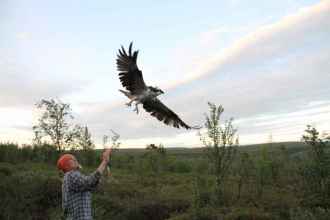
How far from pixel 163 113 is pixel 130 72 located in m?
1.01

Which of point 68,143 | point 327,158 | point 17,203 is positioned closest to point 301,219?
point 327,158

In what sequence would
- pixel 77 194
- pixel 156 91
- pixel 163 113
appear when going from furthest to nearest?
pixel 163 113
pixel 156 91
pixel 77 194

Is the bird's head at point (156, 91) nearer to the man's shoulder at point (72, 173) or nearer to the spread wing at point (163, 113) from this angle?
the spread wing at point (163, 113)

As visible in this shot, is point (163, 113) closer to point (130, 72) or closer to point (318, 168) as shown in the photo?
point (130, 72)

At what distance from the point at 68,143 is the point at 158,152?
3753 mm

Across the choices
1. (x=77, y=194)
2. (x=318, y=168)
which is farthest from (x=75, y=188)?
(x=318, y=168)

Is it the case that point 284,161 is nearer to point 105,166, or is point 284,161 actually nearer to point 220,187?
point 220,187

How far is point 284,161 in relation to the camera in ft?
66.9

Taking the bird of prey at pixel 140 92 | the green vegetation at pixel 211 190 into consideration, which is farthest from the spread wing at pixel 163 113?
the green vegetation at pixel 211 190

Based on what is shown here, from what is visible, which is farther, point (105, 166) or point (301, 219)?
point (301, 219)

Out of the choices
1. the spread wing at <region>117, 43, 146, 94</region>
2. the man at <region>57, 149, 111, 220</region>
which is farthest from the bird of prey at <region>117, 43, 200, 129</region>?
the man at <region>57, 149, 111, 220</region>

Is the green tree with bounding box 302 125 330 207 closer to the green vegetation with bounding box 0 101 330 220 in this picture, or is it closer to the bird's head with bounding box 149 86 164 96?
the green vegetation with bounding box 0 101 330 220

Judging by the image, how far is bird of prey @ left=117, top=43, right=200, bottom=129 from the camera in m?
9.34

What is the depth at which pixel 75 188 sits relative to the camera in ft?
22.7
